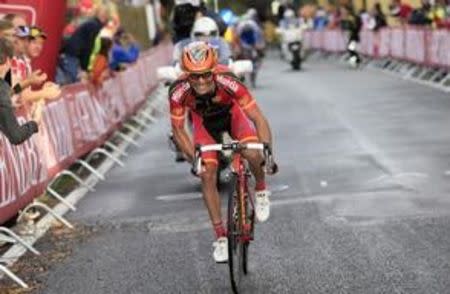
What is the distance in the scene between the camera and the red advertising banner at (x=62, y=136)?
9.35 m

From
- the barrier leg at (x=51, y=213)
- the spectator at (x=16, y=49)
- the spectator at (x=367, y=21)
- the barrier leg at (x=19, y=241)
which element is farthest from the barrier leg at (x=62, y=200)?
the spectator at (x=367, y=21)

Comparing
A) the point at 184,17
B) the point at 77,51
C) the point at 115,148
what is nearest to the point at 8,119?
the point at 184,17

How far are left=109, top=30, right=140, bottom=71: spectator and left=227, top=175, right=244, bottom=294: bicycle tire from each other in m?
13.9

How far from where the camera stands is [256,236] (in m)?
9.02

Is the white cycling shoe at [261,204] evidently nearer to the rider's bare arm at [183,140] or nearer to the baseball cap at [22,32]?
the rider's bare arm at [183,140]

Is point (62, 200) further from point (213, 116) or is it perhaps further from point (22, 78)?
point (213, 116)

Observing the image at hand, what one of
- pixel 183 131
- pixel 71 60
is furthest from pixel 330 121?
pixel 183 131

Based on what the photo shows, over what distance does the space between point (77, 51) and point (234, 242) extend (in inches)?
396

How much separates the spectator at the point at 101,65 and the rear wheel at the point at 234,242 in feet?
28.4

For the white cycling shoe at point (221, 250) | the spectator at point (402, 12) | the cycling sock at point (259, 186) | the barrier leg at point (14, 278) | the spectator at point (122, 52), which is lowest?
the spectator at point (402, 12)

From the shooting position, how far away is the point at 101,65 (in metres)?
16.3

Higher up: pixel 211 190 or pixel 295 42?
pixel 211 190

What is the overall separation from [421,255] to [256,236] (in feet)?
5.66

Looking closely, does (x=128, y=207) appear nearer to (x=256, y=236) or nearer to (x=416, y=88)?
(x=256, y=236)
